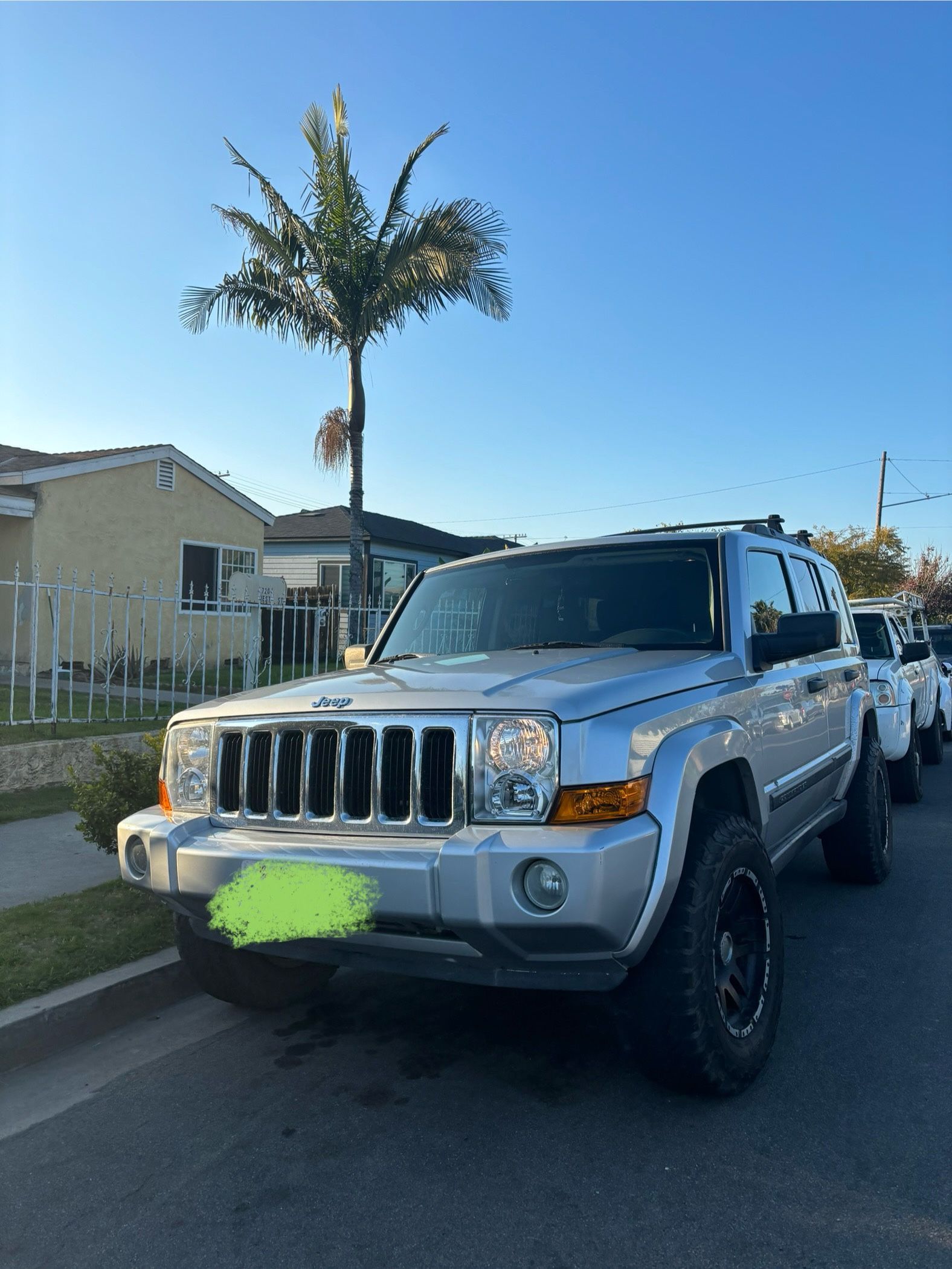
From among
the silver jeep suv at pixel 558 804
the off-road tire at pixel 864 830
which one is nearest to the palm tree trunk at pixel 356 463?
the off-road tire at pixel 864 830

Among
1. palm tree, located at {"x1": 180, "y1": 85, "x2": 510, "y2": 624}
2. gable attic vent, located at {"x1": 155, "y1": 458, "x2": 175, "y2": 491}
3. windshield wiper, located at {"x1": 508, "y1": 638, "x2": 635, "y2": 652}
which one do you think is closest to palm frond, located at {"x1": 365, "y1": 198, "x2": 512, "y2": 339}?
palm tree, located at {"x1": 180, "y1": 85, "x2": 510, "y2": 624}

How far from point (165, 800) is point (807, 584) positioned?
354 centimetres

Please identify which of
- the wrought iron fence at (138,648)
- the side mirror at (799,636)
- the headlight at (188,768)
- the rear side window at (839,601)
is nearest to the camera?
the headlight at (188,768)

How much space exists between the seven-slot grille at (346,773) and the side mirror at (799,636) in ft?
5.17

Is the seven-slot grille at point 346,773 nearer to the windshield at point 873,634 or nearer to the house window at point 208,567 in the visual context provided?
the windshield at point 873,634

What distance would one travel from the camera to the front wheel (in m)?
11.5

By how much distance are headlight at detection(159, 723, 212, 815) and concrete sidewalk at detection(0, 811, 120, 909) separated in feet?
6.61

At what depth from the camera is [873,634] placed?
992 centimetres

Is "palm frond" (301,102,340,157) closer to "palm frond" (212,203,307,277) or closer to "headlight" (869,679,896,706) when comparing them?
"palm frond" (212,203,307,277)

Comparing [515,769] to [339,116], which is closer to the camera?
[515,769]

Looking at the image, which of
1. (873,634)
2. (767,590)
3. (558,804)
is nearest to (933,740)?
(873,634)

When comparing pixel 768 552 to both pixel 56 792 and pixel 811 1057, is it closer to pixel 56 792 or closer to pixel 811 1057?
pixel 811 1057

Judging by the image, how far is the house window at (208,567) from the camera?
1758cm

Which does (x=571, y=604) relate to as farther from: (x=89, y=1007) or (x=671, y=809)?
(x=89, y=1007)
